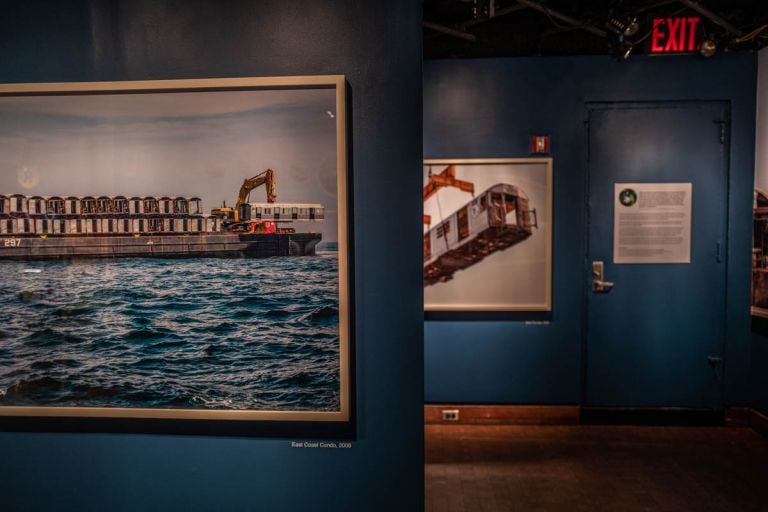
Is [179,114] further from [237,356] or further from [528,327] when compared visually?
[528,327]

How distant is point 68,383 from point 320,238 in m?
1.19

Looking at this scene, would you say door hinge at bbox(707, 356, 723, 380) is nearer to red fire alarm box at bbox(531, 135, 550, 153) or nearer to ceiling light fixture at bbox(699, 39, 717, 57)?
red fire alarm box at bbox(531, 135, 550, 153)

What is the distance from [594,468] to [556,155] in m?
2.38

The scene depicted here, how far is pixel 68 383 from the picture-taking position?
2.00 m

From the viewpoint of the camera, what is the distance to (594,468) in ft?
11.2

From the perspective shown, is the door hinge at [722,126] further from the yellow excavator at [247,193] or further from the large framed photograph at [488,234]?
the yellow excavator at [247,193]

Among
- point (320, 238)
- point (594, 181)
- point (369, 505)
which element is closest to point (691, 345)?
point (594, 181)

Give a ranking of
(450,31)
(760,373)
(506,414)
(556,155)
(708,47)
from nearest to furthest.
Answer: (708,47), (450,31), (760,373), (556,155), (506,414)

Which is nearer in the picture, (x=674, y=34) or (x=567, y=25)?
(x=674, y=34)

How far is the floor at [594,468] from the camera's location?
301cm

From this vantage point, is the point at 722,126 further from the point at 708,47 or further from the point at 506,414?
the point at 506,414
